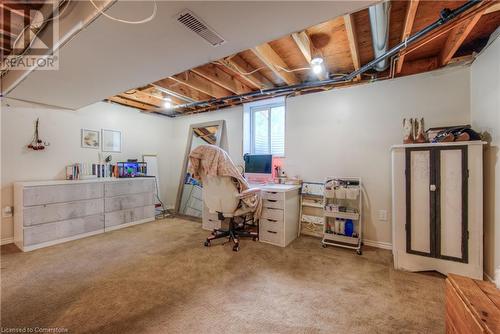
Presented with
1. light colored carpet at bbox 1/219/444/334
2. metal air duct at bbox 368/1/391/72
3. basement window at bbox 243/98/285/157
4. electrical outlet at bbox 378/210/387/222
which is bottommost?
light colored carpet at bbox 1/219/444/334

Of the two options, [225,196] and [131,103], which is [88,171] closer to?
[131,103]

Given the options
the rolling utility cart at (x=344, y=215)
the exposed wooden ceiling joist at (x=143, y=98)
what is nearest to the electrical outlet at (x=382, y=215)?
the rolling utility cart at (x=344, y=215)

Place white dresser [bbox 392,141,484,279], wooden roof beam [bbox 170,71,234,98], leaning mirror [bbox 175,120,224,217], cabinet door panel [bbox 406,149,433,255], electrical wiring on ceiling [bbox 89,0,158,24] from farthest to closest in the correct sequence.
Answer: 1. leaning mirror [bbox 175,120,224,217]
2. wooden roof beam [bbox 170,71,234,98]
3. cabinet door panel [bbox 406,149,433,255]
4. white dresser [bbox 392,141,484,279]
5. electrical wiring on ceiling [bbox 89,0,158,24]

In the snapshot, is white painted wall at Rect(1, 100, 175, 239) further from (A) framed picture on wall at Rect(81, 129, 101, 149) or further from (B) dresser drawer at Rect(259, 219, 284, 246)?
(B) dresser drawer at Rect(259, 219, 284, 246)

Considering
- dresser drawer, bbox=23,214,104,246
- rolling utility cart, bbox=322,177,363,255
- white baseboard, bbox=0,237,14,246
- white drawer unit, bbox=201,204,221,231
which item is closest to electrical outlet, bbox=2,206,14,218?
white baseboard, bbox=0,237,14,246

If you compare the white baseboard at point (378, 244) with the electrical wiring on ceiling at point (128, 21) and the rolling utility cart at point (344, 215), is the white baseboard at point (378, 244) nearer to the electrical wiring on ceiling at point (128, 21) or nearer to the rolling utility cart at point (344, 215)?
the rolling utility cart at point (344, 215)

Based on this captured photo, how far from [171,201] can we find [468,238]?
5.07 meters

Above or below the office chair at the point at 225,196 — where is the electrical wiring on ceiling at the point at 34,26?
above

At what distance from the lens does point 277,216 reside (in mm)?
2807

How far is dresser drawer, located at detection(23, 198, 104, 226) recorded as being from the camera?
271cm

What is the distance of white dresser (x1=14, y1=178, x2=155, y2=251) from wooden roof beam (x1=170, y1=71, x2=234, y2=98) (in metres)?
2.07

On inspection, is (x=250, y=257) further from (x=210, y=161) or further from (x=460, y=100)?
(x=460, y=100)

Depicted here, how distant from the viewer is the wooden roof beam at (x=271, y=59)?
2.22 meters

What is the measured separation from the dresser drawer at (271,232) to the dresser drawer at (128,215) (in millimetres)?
2430
